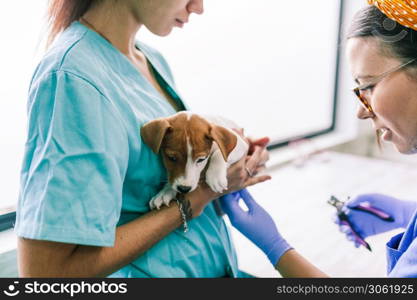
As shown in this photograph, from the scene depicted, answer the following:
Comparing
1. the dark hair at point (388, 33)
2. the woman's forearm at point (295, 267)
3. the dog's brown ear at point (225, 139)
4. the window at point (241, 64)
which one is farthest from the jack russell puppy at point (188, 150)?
the window at point (241, 64)

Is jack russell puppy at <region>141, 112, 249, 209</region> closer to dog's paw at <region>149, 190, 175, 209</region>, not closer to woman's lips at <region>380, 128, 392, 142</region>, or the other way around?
dog's paw at <region>149, 190, 175, 209</region>

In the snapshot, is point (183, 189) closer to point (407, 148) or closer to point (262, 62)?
point (407, 148)

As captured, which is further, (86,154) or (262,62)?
(262,62)

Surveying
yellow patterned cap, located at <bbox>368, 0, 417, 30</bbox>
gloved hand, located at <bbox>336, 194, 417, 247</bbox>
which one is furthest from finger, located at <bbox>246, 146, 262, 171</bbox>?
yellow patterned cap, located at <bbox>368, 0, 417, 30</bbox>

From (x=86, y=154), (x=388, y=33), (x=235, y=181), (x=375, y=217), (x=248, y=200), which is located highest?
(x=388, y=33)

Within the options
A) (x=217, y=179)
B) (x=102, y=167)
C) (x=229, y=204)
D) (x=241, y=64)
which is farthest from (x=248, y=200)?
(x=241, y=64)

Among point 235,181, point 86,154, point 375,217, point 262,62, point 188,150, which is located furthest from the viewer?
point 262,62

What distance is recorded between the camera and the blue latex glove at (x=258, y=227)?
0.97 metres

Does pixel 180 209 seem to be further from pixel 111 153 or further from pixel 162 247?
pixel 111 153

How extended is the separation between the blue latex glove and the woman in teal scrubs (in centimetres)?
9

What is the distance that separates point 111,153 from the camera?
648 mm

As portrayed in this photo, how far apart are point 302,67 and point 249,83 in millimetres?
535

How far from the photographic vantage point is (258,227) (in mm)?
994

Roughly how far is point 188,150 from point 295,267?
1.38ft
